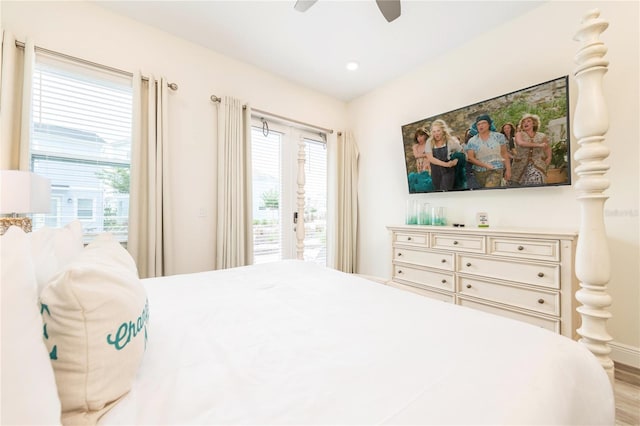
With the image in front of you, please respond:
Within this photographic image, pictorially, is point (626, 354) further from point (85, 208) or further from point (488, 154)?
point (85, 208)

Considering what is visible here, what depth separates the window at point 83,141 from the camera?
6.65ft

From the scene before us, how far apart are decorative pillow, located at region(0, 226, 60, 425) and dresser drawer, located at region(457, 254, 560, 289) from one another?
8.35ft

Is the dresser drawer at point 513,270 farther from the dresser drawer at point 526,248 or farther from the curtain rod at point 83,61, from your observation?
the curtain rod at point 83,61

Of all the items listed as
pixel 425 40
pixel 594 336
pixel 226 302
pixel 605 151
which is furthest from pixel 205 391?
pixel 425 40

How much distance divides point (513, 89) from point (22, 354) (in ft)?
11.2

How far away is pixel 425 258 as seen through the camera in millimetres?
2607

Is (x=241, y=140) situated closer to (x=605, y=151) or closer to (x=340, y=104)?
(x=340, y=104)

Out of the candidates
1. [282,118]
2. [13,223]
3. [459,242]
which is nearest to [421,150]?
[459,242]

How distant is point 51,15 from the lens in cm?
203

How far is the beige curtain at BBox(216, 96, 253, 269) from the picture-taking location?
2719mm

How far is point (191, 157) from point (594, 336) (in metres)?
3.12

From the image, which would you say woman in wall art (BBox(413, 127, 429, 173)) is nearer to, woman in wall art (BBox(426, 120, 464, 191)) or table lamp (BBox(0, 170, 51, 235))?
woman in wall art (BBox(426, 120, 464, 191))

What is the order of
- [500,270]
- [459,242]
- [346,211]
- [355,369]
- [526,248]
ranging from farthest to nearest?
[346,211] → [459,242] → [500,270] → [526,248] → [355,369]

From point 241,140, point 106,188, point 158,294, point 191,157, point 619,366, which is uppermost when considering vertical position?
point 241,140
